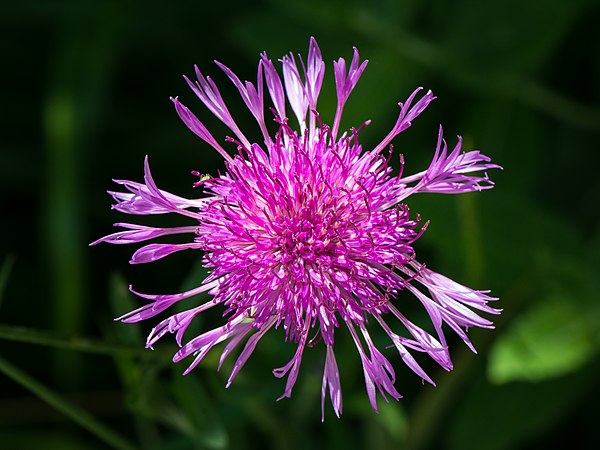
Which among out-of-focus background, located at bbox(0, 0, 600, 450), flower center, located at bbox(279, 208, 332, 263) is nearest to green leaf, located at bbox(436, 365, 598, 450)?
out-of-focus background, located at bbox(0, 0, 600, 450)

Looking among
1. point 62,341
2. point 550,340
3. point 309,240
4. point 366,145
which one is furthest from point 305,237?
point 366,145

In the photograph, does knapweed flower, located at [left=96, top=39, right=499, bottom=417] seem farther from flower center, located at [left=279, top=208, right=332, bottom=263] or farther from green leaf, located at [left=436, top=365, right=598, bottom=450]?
green leaf, located at [left=436, top=365, right=598, bottom=450]

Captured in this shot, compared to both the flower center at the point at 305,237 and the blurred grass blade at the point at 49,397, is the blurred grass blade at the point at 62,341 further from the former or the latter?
the flower center at the point at 305,237

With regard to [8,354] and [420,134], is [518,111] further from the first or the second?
[8,354]

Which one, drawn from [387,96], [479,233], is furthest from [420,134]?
[479,233]

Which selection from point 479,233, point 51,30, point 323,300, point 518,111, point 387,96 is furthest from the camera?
point 51,30

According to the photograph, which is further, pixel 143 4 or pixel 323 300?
pixel 143 4
